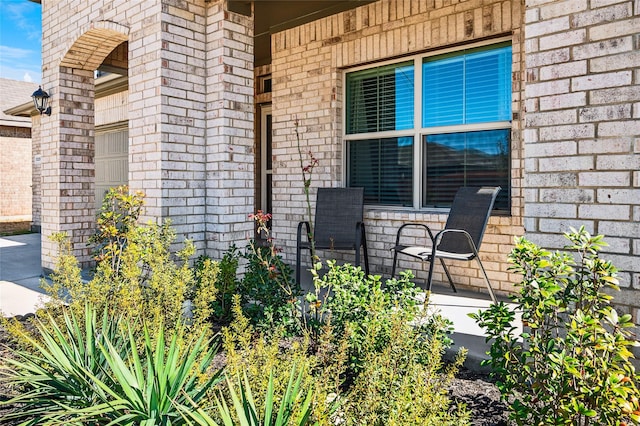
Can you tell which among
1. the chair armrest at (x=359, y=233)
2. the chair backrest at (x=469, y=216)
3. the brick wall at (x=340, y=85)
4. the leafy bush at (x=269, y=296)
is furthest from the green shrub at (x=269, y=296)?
the brick wall at (x=340, y=85)

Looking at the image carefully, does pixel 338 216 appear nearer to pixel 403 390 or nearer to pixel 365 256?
pixel 365 256

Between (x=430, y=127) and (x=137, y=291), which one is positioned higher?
(x=430, y=127)

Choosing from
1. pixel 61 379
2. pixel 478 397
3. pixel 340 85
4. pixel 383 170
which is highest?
pixel 340 85

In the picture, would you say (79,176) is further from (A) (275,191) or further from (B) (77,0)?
(A) (275,191)

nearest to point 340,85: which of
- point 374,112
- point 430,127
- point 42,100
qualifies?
point 374,112

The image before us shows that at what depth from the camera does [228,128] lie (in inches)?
164

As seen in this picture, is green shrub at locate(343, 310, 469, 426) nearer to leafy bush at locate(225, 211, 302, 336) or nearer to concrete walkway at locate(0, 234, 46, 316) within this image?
leafy bush at locate(225, 211, 302, 336)

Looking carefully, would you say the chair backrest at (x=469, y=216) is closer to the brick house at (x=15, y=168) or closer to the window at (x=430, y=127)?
the window at (x=430, y=127)

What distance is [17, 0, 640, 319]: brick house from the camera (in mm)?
2180

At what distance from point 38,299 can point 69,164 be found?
1736 millimetres

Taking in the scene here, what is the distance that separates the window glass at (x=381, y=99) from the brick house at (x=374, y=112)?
0.01 m

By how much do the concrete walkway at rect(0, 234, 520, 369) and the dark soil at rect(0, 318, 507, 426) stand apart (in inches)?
5.8

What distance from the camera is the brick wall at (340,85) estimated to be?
4.17 meters

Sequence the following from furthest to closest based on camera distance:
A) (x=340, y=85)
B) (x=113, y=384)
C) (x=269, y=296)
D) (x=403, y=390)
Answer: (x=340, y=85)
(x=269, y=296)
(x=113, y=384)
(x=403, y=390)
